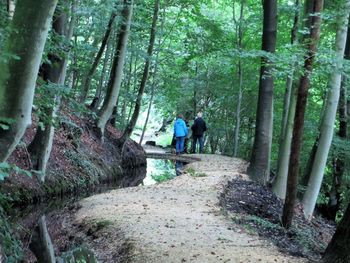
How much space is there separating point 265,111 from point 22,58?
36.2 ft

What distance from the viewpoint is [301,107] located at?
8.44 meters

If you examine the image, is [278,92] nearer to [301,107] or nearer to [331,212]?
[331,212]

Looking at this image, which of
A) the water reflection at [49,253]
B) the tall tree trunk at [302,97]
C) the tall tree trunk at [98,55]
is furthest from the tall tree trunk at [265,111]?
the water reflection at [49,253]

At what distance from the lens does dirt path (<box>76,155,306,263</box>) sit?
6.61 metres

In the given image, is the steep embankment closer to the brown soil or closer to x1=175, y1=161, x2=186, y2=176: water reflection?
x1=175, y1=161, x2=186, y2=176: water reflection

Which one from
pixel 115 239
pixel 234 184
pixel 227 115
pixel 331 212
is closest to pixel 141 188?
pixel 234 184

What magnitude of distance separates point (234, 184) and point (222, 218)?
428 centimetres

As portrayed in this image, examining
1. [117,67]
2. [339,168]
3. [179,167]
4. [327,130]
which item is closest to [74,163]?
[117,67]

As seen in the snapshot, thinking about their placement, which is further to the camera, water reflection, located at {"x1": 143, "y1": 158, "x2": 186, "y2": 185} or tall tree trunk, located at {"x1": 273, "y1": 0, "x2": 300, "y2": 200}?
water reflection, located at {"x1": 143, "y1": 158, "x2": 186, "y2": 185}

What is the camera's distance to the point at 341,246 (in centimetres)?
555

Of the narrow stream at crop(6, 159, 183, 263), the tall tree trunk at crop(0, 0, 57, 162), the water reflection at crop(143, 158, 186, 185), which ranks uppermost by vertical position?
the tall tree trunk at crop(0, 0, 57, 162)

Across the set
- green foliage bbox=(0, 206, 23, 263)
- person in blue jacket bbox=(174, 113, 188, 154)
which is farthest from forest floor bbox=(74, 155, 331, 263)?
person in blue jacket bbox=(174, 113, 188, 154)

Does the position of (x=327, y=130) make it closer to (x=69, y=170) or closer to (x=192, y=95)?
(x=69, y=170)

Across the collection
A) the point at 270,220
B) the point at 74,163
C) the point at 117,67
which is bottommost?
the point at 270,220
